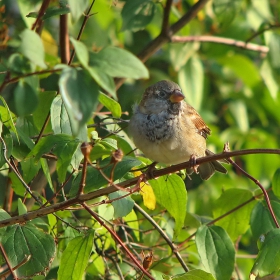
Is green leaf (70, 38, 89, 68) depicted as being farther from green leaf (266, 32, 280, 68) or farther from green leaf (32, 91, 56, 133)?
green leaf (266, 32, 280, 68)

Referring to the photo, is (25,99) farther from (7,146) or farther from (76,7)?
(7,146)

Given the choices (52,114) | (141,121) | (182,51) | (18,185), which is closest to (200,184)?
(182,51)

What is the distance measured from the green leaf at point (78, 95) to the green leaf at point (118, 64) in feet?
0.13

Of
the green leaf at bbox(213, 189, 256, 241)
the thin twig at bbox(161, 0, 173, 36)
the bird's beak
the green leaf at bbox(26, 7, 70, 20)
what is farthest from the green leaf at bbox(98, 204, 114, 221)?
the thin twig at bbox(161, 0, 173, 36)

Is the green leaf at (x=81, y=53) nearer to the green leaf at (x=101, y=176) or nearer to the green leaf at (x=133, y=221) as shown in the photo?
the green leaf at (x=101, y=176)

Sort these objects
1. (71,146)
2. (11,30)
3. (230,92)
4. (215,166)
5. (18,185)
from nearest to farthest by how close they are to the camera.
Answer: (71,146)
(18,185)
(215,166)
(11,30)
(230,92)

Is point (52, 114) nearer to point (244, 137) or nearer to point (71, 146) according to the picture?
point (71, 146)

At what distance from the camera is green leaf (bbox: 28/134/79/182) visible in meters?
1.81

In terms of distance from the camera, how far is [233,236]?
2.50 metres

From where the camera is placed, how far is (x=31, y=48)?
124 cm

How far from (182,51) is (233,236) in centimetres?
159

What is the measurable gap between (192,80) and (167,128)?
128cm

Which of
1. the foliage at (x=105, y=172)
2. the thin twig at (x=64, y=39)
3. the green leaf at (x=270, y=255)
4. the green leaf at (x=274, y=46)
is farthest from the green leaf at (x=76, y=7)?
the green leaf at (x=274, y=46)

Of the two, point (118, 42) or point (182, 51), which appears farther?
point (118, 42)
